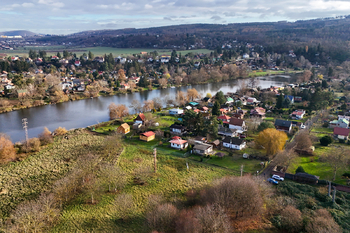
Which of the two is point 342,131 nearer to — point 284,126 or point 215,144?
point 284,126

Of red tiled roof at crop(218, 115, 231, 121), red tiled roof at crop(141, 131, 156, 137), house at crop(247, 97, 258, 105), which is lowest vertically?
red tiled roof at crop(141, 131, 156, 137)

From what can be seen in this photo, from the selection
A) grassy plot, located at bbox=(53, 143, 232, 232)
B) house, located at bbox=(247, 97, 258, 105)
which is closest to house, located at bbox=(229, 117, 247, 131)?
grassy plot, located at bbox=(53, 143, 232, 232)

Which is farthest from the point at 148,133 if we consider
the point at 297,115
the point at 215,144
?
the point at 297,115

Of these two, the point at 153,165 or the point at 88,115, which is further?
the point at 88,115

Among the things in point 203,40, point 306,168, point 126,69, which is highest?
point 203,40

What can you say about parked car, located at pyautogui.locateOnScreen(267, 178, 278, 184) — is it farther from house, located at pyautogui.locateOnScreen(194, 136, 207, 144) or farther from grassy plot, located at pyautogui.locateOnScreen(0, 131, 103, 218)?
grassy plot, located at pyautogui.locateOnScreen(0, 131, 103, 218)

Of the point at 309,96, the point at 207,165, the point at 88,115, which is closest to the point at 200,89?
the point at 309,96

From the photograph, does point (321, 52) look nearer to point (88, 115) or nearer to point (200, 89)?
point (200, 89)

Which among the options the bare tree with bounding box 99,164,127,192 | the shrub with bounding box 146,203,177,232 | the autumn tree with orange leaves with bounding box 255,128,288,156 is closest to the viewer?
the shrub with bounding box 146,203,177,232
